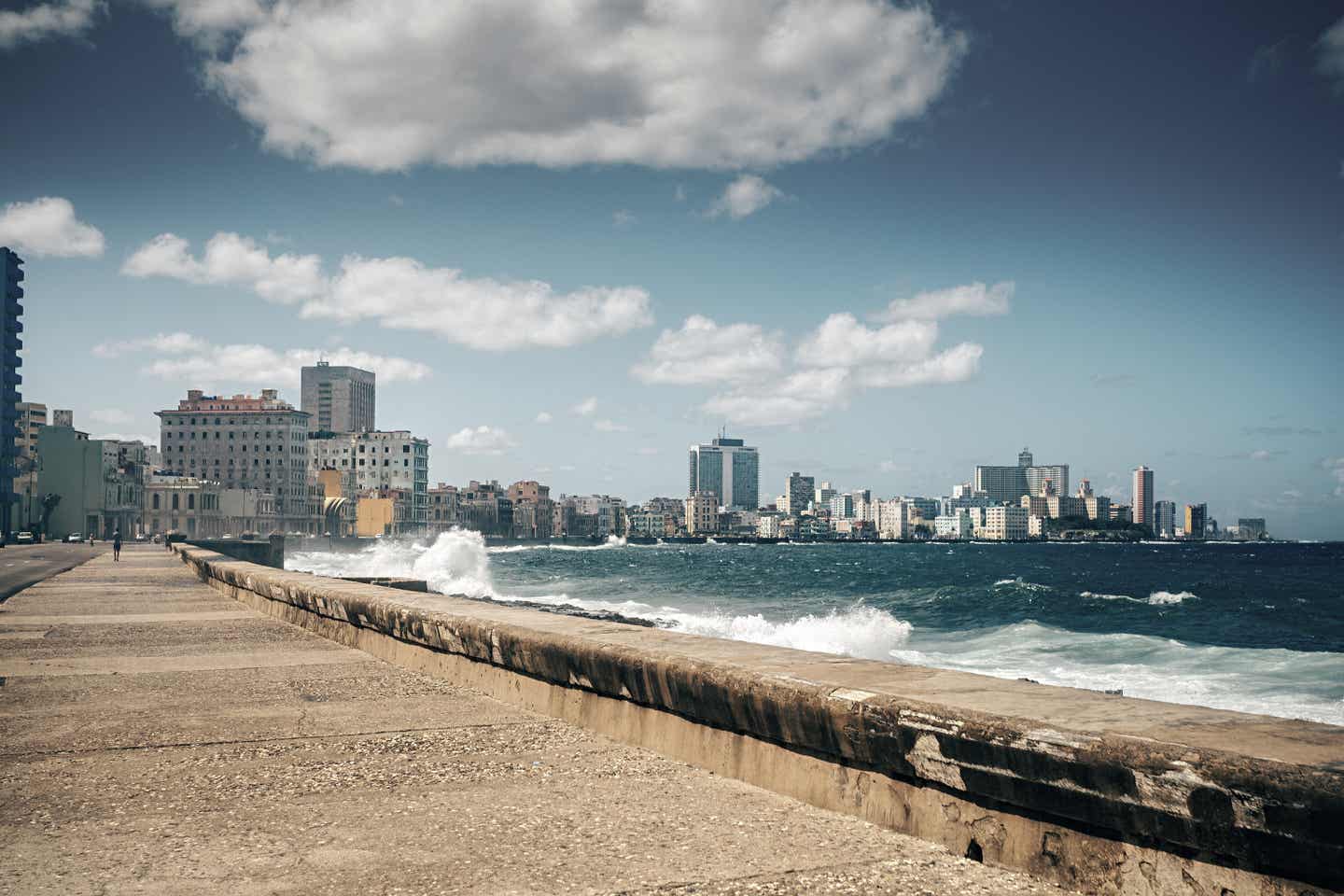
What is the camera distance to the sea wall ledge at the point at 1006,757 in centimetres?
263

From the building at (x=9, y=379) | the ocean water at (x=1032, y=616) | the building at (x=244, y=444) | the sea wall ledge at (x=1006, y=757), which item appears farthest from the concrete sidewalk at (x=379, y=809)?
the building at (x=244, y=444)

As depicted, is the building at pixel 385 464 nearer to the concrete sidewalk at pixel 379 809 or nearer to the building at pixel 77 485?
the building at pixel 77 485

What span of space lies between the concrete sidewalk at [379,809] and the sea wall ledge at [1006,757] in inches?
5.1

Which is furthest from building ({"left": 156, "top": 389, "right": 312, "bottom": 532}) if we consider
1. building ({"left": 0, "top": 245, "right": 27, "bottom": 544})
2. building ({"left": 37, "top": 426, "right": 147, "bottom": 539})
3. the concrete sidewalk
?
the concrete sidewalk

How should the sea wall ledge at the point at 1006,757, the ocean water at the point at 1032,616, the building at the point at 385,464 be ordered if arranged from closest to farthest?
the sea wall ledge at the point at 1006,757
the ocean water at the point at 1032,616
the building at the point at 385,464

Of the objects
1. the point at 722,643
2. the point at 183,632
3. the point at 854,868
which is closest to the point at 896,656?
the point at 183,632

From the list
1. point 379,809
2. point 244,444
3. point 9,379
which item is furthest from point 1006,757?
point 244,444

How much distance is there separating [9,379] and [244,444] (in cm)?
5715

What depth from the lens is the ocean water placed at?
1003 inches

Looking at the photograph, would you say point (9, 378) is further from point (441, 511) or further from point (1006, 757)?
point (1006, 757)

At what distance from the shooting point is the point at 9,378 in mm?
121500

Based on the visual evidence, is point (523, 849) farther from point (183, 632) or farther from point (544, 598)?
point (544, 598)

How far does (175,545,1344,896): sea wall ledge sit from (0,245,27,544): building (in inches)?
5089

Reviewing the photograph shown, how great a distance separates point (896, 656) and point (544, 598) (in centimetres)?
2522
